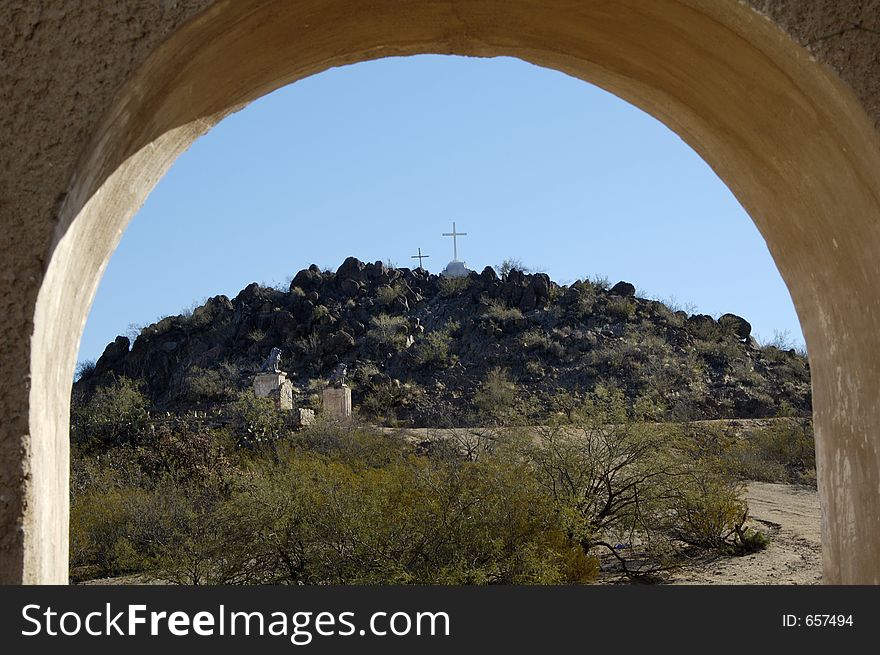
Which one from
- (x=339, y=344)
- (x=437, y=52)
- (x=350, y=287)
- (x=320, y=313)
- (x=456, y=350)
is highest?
(x=350, y=287)

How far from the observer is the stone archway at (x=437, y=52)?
2674mm

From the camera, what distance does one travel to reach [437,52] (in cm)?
399

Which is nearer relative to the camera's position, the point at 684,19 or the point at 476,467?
the point at 684,19

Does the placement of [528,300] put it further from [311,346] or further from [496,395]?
[496,395]

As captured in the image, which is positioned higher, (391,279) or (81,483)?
(391,279)

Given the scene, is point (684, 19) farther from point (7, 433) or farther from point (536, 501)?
point (536, 501)

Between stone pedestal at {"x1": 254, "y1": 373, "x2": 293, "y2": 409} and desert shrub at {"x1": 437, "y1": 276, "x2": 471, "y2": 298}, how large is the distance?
12.2 metres

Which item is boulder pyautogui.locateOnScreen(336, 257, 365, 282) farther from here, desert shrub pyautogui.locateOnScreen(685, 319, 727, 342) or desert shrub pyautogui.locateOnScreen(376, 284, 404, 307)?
desert shrub pyautogui.locateOnScreen(685, 319, 727, 342)

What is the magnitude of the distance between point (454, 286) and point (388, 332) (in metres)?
4.88

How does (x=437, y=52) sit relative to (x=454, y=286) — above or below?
below

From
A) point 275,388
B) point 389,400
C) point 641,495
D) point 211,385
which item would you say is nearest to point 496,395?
point 389,400

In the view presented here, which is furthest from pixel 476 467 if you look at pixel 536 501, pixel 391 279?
pixel 391 279

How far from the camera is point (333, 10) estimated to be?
3332 mm

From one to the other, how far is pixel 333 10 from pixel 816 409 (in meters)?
2.45
